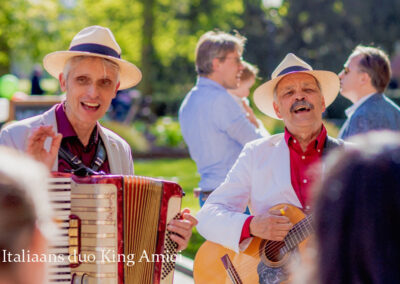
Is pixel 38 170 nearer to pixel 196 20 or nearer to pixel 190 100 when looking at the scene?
pixel 190 100

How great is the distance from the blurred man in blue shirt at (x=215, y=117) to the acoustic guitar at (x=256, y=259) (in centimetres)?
136

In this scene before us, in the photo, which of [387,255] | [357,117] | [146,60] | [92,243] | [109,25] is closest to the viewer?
[387,255]

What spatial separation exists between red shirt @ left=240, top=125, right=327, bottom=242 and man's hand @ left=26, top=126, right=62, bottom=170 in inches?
52.5

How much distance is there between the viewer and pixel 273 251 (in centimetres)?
378

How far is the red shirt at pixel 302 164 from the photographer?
150 inches

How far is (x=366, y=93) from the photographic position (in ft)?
18.7

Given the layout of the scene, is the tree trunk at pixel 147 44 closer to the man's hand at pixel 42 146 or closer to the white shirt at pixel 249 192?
the white shirt at pixel 249 192

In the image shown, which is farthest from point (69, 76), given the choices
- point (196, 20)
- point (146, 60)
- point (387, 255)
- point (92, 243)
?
point (196, 20)

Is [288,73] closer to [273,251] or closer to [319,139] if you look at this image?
[319,139]

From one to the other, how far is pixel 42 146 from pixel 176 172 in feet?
39.0

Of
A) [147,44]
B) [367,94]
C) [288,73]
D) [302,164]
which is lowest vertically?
[302,164]

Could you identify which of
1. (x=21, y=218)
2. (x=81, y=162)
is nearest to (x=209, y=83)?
(x=81, y=162)

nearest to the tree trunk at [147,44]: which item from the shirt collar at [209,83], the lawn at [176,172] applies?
the lawn at [176,172]

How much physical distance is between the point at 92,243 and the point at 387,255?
1.86 metres
